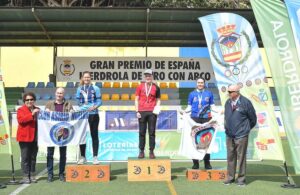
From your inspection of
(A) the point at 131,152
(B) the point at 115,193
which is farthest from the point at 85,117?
(A) the point at 131,152

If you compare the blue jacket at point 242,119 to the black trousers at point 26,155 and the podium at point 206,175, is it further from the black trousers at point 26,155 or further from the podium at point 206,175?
the black trousers at point 26,155

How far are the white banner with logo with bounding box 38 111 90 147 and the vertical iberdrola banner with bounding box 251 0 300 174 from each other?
3897mm

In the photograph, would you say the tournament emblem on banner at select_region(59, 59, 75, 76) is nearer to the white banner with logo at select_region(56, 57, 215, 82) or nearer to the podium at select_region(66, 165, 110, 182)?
the white banner with logo at select_region(56, 57, 215, 82)

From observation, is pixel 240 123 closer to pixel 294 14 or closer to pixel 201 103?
pixel 201 103

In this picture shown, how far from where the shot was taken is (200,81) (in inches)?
377

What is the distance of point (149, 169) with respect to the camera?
925cm

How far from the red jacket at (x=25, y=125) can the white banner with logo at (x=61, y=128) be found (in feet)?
0.64

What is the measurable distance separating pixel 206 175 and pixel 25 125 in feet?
12.5

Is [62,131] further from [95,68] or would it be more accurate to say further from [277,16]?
[95,68]

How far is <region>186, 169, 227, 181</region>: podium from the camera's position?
9227mm

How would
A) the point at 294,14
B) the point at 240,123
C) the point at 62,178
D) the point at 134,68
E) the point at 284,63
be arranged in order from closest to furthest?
1. the point at 294,14
2. the point at 284,63
3. the point at 240,123
4. the point at 62,178
5. the point at 134,68

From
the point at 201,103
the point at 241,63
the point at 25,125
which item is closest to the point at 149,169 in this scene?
the point at 201,103

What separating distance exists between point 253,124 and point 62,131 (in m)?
3.85

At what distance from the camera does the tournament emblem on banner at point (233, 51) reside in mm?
9523
